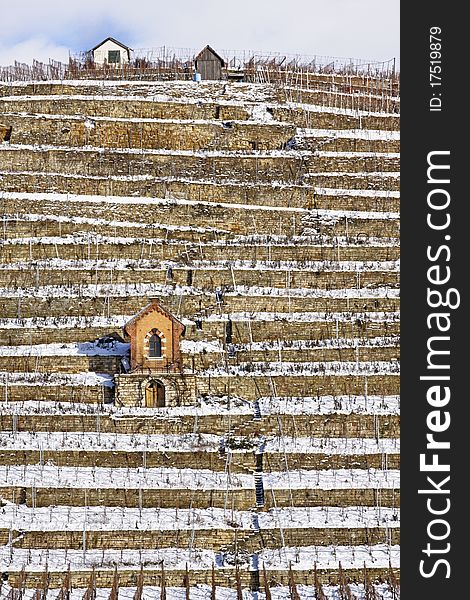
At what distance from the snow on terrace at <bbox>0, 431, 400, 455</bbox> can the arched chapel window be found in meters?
3.81

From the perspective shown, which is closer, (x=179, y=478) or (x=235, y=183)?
(x=179, y=478)

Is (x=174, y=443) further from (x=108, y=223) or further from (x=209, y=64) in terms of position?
(x=209, y=64)

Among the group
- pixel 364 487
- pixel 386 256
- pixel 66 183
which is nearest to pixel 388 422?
pixel 364 487

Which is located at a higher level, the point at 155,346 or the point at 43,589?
the point at 155,346

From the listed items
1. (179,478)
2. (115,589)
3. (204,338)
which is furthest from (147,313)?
(115,589)

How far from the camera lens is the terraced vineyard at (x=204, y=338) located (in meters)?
29.7

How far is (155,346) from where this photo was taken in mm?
37094

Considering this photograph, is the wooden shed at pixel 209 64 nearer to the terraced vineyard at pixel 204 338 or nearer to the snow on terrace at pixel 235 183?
the terraced vineyard at pixel 204 338

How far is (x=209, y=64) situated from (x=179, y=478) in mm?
36792

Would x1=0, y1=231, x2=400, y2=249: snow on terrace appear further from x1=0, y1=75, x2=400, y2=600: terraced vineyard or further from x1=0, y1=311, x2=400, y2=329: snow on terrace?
x1=0, y1=311, x2=400, y2=329: snow on terrace

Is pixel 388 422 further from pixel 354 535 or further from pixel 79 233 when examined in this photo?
pixel 79 233

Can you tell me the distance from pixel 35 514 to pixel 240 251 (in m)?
16.8

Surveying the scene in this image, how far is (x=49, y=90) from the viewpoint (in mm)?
57125

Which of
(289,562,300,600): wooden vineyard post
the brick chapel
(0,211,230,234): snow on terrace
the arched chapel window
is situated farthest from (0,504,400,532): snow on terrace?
(0,211,230,234): snow on terrace
